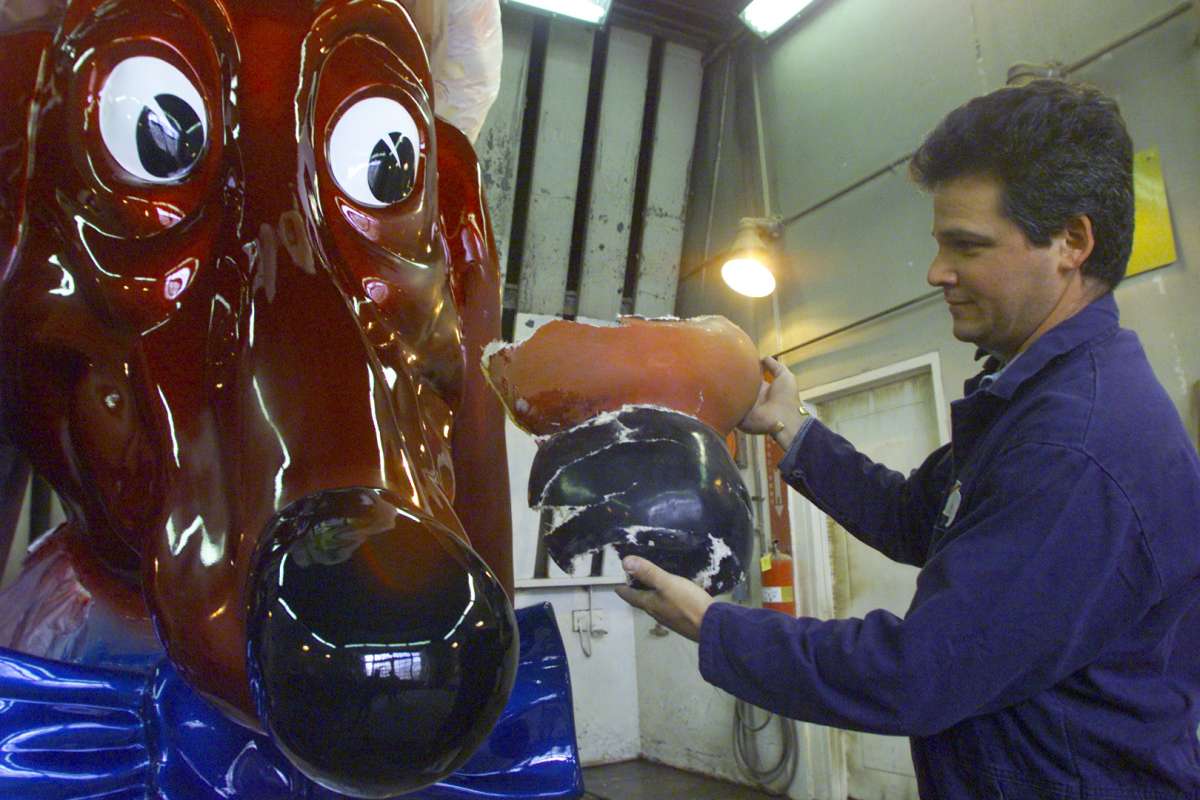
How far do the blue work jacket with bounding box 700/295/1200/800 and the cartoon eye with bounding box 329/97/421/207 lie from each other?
0.62 m

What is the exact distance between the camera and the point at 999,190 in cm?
125

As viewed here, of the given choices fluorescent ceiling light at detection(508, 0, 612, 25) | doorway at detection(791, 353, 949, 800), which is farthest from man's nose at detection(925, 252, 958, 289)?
fluorescent ceiling light at detection(508, 0, 612, 25)

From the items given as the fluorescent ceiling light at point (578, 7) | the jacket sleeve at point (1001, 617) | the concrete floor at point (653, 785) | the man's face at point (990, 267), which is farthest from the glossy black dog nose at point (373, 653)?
the fluorescent ceiling light at point (578, 7)

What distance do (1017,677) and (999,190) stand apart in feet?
2.11

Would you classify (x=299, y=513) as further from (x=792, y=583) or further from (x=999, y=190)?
(x=792, y=583)

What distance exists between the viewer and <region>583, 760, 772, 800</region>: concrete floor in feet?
15.7

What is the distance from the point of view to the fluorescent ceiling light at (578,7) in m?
4.81

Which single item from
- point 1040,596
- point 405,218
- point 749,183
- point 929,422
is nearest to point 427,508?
point 405,218

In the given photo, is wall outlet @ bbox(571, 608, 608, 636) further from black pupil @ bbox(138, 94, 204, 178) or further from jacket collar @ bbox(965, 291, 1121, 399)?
black pupil @ bbox(138, 94, 204, 178)

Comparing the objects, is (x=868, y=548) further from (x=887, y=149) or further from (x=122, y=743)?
(x=122, y=743)

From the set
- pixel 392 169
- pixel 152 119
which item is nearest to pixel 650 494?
pixel 392 169

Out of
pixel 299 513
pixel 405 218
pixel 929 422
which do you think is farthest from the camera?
pixel 929 422

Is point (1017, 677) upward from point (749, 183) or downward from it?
downward

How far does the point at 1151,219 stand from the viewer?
127 inches
